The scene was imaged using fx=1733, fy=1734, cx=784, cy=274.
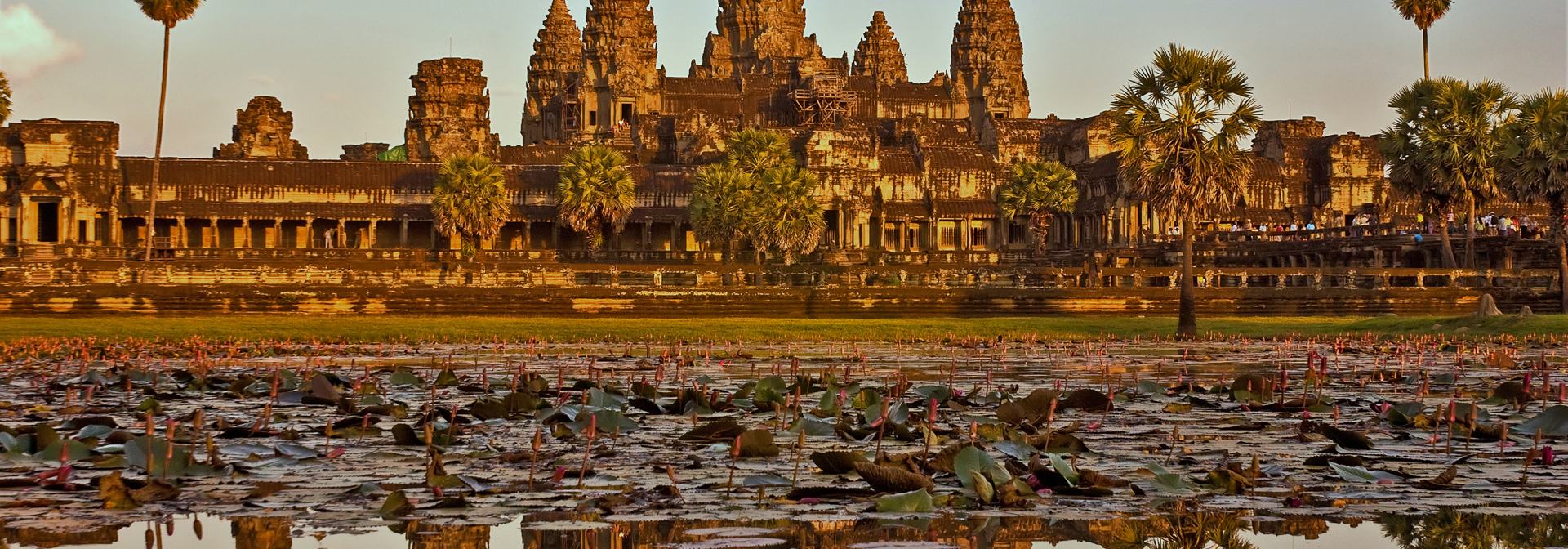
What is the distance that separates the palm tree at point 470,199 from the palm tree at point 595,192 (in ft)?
10.1

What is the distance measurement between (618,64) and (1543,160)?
7400 centimetres

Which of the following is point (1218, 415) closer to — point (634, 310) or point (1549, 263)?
point (634, 310)

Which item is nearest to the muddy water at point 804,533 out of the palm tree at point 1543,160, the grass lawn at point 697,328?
the grass lawn at point 697,328

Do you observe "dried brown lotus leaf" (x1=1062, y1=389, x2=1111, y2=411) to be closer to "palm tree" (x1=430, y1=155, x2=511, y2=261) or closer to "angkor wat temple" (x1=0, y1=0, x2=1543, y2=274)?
"angkor wat temple" (x1=0, y1=0, x2=1543, y2=274)

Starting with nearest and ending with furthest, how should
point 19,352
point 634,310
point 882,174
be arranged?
1. point 19,352
2. point 634,310
3. point 882,174

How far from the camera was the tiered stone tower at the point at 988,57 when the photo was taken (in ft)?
408

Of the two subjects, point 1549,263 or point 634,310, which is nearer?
point 634,310

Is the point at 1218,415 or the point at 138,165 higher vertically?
the point at 138,165

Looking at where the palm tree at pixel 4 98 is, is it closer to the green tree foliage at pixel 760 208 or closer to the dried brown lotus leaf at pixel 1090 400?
the green tree foliage at pixel 760 208

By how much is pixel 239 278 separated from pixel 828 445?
52617 millimetres

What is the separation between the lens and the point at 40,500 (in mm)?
9734

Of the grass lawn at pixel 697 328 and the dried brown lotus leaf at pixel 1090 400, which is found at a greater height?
the dried brown lotus leaf at pixel 1090 400

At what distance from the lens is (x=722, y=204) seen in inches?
3036

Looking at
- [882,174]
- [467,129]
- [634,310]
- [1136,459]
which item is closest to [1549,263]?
[634,310]
